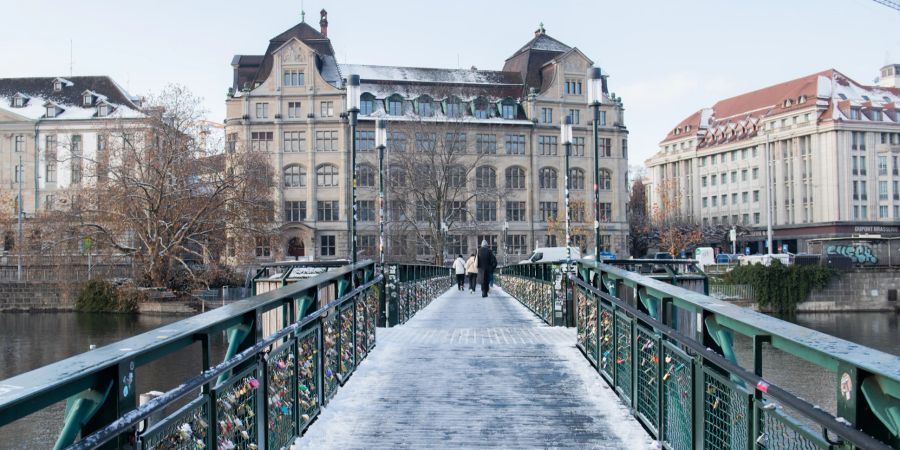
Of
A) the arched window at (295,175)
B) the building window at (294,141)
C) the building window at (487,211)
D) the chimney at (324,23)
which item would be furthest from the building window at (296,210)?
the chimney at (324,23)

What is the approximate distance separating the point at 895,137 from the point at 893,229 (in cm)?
1005

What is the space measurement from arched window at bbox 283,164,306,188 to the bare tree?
25265 millimetres

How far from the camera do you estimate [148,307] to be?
43906mm

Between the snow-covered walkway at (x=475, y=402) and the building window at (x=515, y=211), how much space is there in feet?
204

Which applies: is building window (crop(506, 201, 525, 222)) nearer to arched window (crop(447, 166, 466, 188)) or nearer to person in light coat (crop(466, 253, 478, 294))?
arched window (crop(447, 166, 466, 188))

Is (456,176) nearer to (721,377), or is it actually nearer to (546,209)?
(546,209)

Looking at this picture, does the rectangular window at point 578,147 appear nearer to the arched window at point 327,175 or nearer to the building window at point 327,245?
the arched window at point 327,175

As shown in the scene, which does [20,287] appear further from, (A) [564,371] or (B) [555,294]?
(A) [564,371]

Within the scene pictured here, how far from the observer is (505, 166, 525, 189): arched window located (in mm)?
75000

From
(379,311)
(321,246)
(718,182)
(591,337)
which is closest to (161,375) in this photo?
(379,311)

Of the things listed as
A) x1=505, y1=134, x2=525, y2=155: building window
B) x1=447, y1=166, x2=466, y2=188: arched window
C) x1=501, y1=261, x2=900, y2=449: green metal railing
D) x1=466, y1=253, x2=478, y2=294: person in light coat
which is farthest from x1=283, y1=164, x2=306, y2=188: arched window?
x1=501, y1=261, x2=900, y2=449: green metal railing

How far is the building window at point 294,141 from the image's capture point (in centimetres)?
6994

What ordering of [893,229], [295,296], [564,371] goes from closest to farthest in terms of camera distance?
[295,296] < [564,371] < [893,229]

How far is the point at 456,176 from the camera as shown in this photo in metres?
67.9
